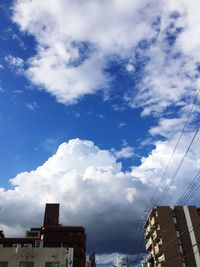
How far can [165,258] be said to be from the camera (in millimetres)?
82250

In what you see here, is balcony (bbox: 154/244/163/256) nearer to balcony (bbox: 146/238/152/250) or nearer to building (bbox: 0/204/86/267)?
balcony (bbox: 146/238/152/250)

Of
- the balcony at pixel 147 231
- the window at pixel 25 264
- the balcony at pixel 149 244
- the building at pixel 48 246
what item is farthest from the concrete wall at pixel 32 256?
the balcony at pixel 149 244

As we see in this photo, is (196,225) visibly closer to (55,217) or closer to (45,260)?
(55,217)

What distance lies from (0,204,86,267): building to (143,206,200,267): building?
66.8ft

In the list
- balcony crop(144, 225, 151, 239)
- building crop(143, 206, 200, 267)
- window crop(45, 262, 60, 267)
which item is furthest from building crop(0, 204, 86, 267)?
building crop(143, 206, 200, 267)

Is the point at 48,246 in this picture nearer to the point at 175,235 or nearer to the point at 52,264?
the point at 175,235

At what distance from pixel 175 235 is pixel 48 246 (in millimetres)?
34812

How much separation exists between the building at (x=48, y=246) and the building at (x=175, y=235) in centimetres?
2035

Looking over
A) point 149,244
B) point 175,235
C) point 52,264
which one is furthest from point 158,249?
point 52,264

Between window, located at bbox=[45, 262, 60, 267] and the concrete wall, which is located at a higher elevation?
the concrete wall

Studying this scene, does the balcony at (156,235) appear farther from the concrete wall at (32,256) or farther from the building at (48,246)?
the concrete wall at (32,256)

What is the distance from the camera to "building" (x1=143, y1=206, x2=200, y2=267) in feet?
273

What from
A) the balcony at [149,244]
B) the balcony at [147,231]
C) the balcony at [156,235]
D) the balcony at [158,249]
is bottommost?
the balcony at [158,249]

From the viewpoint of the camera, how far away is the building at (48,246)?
45.5 meters
